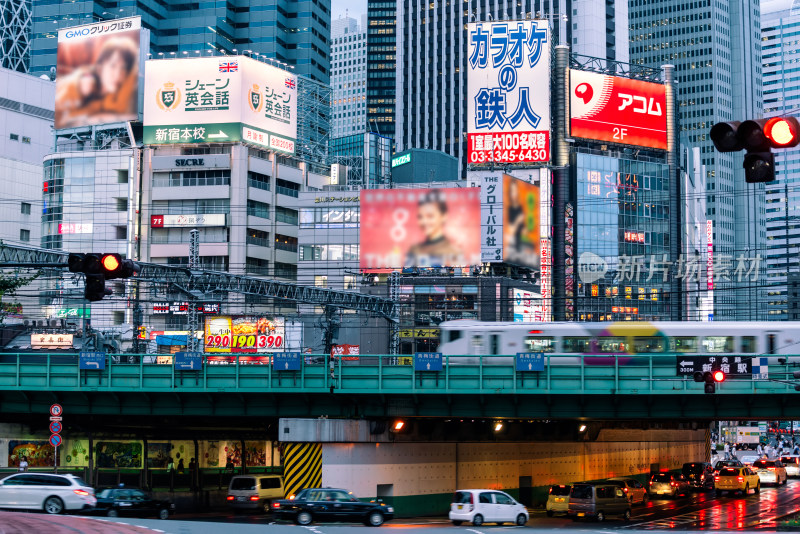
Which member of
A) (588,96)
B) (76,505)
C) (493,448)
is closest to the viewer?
(76,505)

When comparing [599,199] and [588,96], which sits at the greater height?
[588,96]

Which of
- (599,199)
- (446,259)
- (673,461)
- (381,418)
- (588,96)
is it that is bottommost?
(673,461)

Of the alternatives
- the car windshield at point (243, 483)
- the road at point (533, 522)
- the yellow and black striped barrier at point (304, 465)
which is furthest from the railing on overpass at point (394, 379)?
the car windshield at point (243, 483)

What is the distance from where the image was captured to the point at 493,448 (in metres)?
62.8

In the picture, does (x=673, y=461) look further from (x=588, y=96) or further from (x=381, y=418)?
(x=588, y=96)

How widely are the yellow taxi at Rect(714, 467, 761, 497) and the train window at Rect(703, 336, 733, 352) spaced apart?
19.7 m

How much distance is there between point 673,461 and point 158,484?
155 ft

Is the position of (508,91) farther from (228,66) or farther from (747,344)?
(747,344)

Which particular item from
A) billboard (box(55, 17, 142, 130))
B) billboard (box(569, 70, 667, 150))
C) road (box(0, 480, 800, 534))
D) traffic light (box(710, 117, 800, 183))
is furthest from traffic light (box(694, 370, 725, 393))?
billboard (box(569, 70, 667, 150))

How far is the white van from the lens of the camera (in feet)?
182

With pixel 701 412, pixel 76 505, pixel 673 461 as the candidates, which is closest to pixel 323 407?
pixel 76 505

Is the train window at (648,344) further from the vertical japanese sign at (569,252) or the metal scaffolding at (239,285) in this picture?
the vertical japanese sign at (569,252)

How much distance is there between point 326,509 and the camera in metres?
43.6

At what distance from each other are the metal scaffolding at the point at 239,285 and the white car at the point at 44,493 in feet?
95.0
